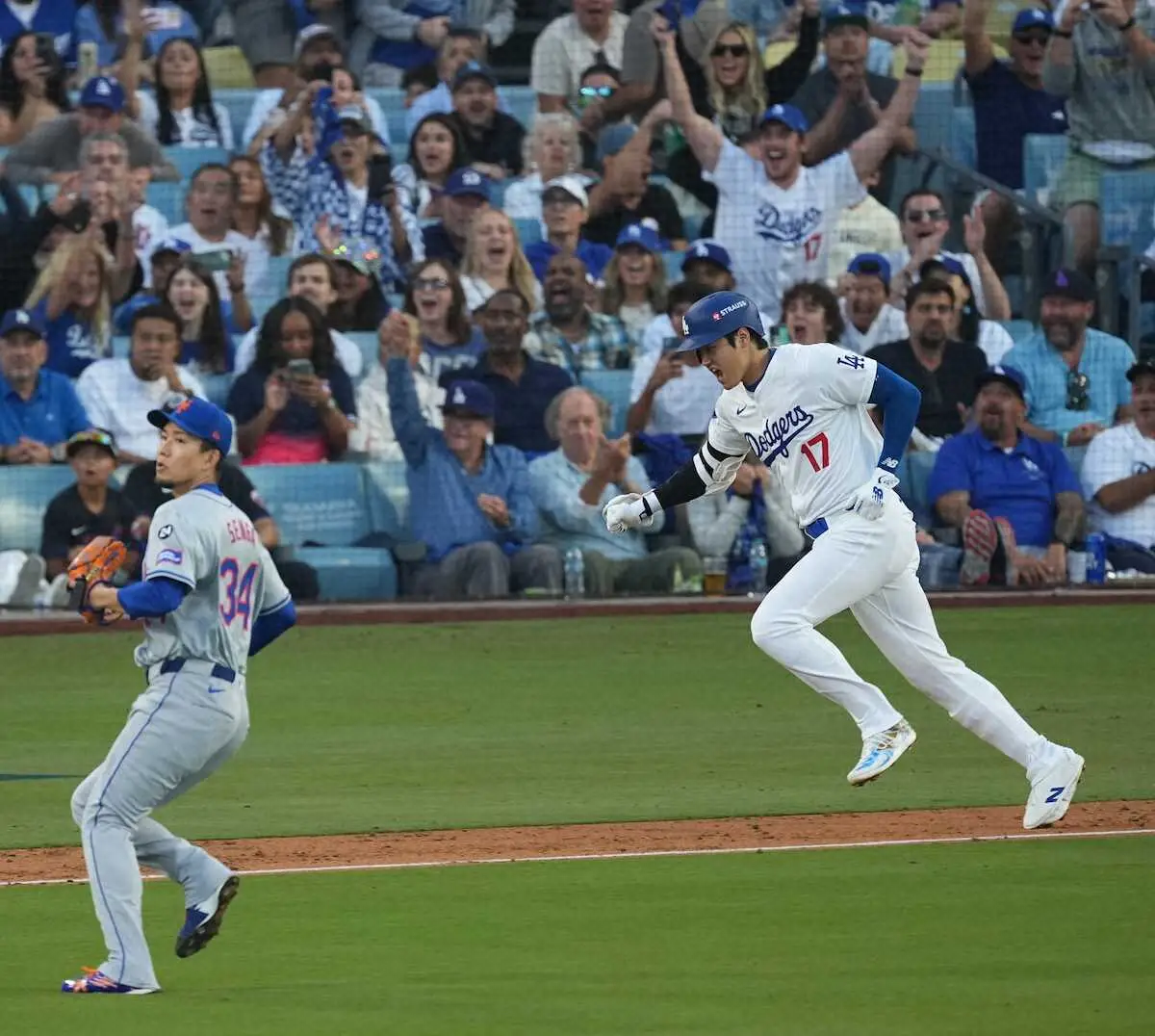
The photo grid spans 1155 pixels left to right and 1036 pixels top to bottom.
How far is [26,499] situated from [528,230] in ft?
13.7

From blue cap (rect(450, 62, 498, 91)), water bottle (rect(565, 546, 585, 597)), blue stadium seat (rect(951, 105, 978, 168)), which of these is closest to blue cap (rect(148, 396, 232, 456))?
water bottle (rect(565, 546, 585, 597))

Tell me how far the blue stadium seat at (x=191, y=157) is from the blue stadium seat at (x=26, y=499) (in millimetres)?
3201

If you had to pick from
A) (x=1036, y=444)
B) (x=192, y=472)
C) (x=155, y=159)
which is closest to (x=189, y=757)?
(x=192, y=472)

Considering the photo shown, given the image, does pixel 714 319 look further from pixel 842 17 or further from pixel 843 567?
pixel 842 17

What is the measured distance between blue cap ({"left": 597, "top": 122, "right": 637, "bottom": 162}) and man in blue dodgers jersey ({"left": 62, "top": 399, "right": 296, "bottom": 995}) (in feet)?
36.2

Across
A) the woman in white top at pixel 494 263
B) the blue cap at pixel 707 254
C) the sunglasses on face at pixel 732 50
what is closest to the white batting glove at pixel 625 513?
the woman in white top at pixel 494 263

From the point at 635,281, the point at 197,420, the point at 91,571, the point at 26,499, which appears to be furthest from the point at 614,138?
the point at 91,571

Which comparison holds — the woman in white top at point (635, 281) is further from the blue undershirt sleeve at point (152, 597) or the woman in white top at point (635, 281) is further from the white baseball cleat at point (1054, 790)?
the blue undershirt sleeve at point (152, 597)

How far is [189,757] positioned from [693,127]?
11.3 metres

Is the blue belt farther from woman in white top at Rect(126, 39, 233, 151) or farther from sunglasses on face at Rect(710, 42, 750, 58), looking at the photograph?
sunglasses on face at Rect(710, 42, 750, 58)

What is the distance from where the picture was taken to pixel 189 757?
5.64 m

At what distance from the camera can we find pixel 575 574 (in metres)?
14.5

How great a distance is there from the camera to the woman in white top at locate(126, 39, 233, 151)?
16406 mm

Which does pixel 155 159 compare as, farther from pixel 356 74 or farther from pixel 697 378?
pixel 697 378
